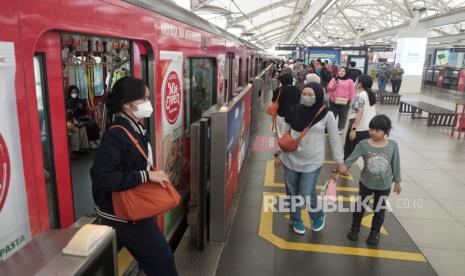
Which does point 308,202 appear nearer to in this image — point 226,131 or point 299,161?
point 299,161

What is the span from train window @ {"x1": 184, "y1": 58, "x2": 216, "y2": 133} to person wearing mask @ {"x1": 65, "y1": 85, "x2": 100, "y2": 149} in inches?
101

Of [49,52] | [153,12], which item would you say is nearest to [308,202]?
[153,12]

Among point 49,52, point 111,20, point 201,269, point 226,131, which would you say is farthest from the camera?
point 226,131

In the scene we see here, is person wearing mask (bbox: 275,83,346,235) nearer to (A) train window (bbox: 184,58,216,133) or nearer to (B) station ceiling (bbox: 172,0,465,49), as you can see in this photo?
(A) train window (bbox: 184,58,216,133)

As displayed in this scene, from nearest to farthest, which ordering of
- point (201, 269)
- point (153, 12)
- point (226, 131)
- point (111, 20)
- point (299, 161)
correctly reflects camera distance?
point (111, 20)
point (153, 12)
point (201, 269)
point (226, 131)
point (299, 161)

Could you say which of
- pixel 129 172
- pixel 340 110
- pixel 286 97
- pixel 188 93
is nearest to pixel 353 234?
pixel 188 93

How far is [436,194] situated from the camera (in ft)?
17.1

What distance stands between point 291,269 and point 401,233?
4.89ft

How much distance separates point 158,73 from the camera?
2789mm

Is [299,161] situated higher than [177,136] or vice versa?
[177,136]

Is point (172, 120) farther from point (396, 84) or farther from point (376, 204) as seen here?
point (396, 84)

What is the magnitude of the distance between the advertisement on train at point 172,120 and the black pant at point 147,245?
100 cm

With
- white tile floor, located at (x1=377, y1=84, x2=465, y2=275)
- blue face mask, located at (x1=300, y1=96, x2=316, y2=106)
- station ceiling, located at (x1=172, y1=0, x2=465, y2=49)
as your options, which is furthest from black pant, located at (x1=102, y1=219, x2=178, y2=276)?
station ceiling, located at (x1=172, y1=0, x2=465, y2=49)

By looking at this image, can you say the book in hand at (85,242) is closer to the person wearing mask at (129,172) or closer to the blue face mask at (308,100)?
the person wearing mask at (129,172)
